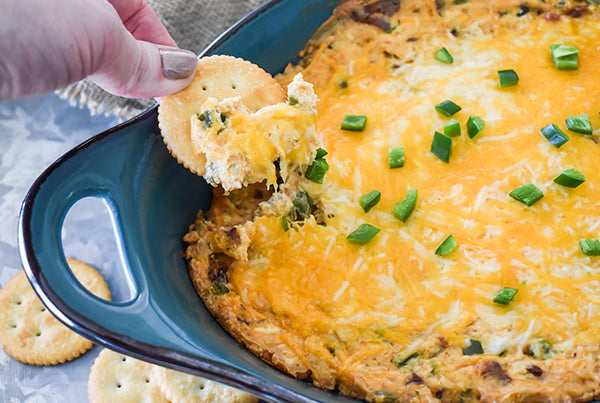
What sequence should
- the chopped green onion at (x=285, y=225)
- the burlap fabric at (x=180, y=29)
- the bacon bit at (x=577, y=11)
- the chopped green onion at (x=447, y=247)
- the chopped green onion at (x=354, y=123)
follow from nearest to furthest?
the chopped green onion at (x=447, y=247) < the chopped green onion at (x=285, y=225) < the chopped green onion at (x=354, y=123) < the bacon bit at (x=577, y=11) < the burlap fabric at (x=180, y=29)

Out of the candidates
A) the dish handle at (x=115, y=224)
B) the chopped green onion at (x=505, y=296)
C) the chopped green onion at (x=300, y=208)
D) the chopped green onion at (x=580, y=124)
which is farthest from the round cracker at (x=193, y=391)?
the chopped green onion at (x=580, y=124)

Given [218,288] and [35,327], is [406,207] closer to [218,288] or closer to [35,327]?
[218,288]

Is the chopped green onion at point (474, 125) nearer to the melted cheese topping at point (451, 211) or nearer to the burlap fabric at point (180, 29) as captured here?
the melted cheese topping at point (451, 211)

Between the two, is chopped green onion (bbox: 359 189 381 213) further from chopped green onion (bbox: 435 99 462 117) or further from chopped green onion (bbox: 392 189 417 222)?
chopped green onion (bbox: 435 99 462 117)

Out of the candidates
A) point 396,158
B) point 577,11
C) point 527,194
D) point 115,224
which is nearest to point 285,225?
point 396,158

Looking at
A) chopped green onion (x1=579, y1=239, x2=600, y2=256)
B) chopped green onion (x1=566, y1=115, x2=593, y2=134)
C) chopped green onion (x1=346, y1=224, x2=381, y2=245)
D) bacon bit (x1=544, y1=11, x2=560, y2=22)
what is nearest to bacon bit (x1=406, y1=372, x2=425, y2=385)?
chopped green onion (x1=346, y1=224, x2=381, y2=245)

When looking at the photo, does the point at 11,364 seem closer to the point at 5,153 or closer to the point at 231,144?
the point at 5,153
